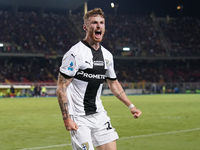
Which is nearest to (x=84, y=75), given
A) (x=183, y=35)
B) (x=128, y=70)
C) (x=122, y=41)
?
(x=128, y=70)

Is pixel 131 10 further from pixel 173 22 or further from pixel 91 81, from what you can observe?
pixel 91 81

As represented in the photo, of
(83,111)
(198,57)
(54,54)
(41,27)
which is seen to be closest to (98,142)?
(83,111)

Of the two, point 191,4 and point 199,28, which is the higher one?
point 191,4

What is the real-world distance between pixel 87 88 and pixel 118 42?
55673 mm

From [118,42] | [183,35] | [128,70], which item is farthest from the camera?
[183,35]

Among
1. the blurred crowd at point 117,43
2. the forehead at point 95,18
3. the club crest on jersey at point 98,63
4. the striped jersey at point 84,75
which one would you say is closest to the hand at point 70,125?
the striped jersey at point 84,75

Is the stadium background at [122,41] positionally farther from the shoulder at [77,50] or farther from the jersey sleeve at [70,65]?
the jersey sleeve at [70,65]

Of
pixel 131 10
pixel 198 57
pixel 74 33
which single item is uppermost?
pixel 131 10

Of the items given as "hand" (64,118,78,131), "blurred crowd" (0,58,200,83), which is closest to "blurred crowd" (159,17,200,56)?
"blurred crowd" (0,58,200,83)

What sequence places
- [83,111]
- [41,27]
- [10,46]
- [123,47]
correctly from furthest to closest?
[123,47] < [41,27] < [10,46] < [83,111]

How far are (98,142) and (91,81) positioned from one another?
77 cm

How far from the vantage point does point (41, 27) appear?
55656 mm

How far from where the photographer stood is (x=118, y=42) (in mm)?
59781

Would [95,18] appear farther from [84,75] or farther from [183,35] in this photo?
[183,35]
